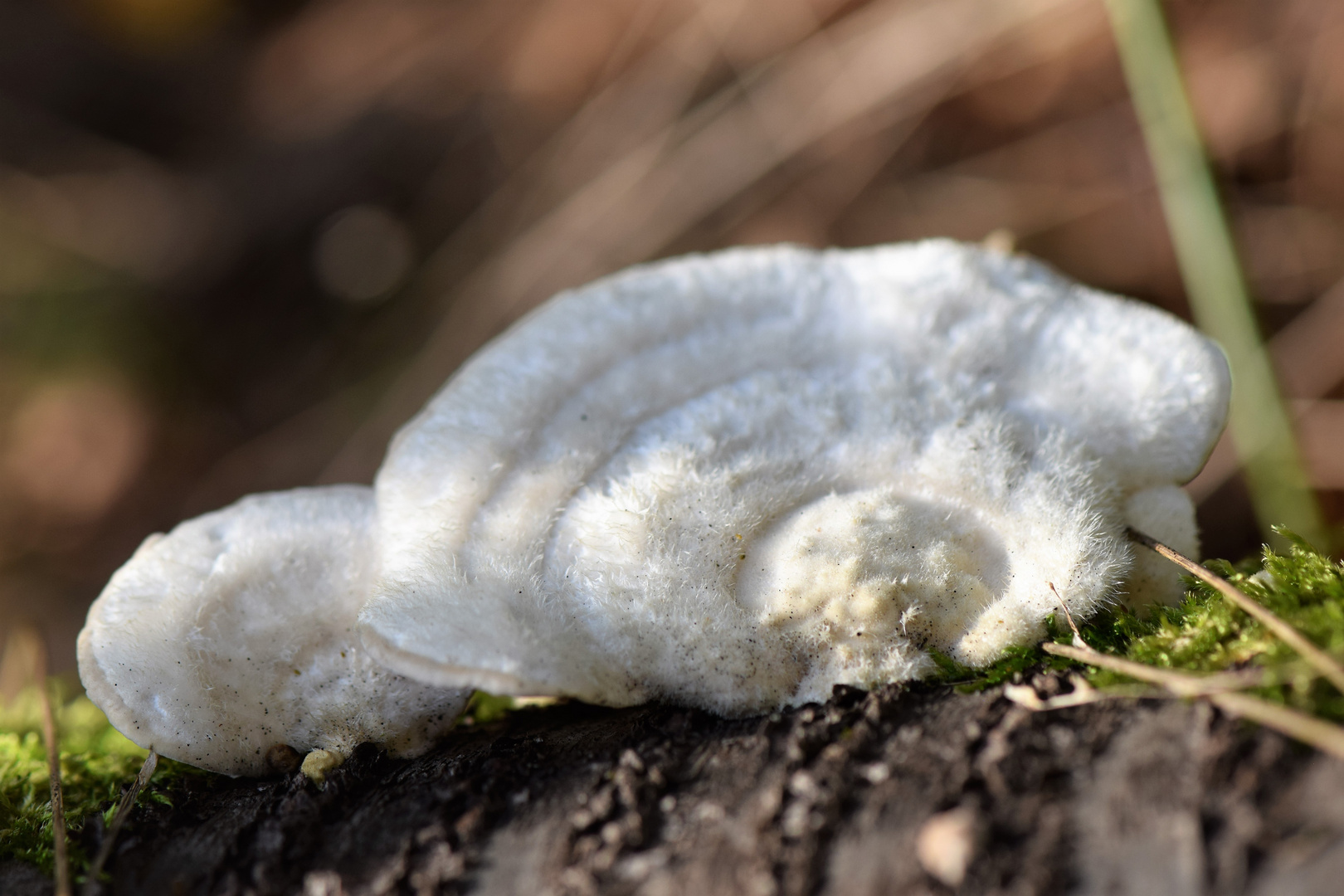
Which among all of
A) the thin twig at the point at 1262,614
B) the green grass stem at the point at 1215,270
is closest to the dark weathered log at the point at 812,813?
the thin twig at the point at 1262,614

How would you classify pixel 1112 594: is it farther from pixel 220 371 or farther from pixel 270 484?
pixel 220 371

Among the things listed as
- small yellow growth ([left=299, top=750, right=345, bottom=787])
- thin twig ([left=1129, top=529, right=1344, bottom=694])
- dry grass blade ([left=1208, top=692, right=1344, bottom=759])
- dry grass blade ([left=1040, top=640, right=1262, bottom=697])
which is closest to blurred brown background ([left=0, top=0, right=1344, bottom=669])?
thin twig ([left=1129, top=529, right=1344, bottom=694])

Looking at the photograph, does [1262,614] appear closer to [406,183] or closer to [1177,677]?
[1177,677]

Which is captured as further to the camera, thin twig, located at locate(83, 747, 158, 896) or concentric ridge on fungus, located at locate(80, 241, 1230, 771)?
concentric ridge on fungus, located at locate(80, 241, 1230, 771)

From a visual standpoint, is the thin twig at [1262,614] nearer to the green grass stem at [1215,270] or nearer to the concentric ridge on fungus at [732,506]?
the concentric ridge on fungus at [732,506]

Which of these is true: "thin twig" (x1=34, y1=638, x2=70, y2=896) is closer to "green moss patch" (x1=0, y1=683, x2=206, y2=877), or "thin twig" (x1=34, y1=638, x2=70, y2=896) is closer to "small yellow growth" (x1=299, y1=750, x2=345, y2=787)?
"green moss patch" (x1=0, y1=683, x2=206, y2=877)

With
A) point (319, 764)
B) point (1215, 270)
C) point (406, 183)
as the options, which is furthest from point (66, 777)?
point (406, 183)
